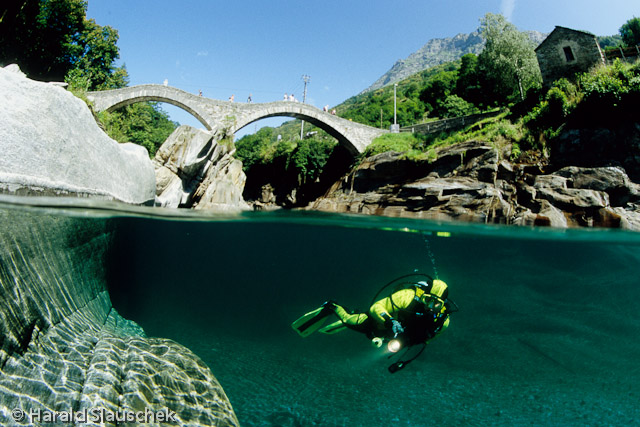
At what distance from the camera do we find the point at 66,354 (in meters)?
4.60

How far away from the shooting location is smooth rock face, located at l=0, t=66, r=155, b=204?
16.5ft

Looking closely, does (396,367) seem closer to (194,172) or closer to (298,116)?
(194,172)

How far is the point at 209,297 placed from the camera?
64.1 feet

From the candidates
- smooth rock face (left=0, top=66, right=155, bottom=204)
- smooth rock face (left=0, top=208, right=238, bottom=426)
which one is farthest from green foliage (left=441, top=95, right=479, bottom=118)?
smooth rock face (left=0, top=208, right=238, bottom=426)

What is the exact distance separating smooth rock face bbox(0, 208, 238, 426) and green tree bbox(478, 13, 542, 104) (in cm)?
3631

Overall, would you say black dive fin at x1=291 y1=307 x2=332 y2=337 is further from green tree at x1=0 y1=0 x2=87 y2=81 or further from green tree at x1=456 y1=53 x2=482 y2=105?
green tree at x1=456 y1=53 x2=482 y2=105

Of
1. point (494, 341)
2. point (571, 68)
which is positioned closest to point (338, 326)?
point (494, 341)

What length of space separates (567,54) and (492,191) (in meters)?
17.1

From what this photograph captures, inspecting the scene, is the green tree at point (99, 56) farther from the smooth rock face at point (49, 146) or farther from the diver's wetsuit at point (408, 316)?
the diver's wetsuit at point (408, 316)

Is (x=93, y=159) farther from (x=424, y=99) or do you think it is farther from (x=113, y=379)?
(x=424, y=99)
